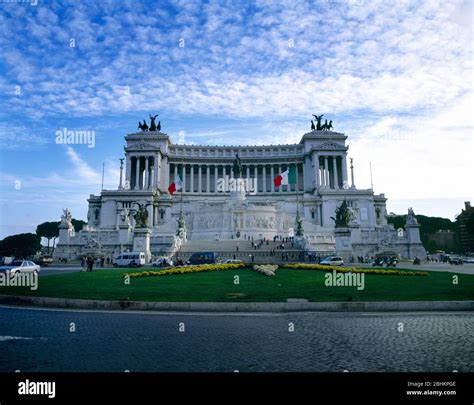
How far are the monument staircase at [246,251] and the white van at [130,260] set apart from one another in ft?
24.8

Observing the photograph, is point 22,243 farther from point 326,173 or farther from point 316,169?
point 326,173

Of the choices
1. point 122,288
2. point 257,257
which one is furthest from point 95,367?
point 257,257

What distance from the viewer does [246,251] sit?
4725 centimetres

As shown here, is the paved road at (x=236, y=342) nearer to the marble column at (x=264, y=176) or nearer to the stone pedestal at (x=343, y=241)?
the stone pedestal at (x=343, y=241)

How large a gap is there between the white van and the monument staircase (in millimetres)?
7573

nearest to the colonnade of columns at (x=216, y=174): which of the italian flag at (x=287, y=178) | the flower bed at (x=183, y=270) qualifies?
the italian flag at (x=287, y=178)

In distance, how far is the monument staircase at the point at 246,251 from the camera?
45188mm

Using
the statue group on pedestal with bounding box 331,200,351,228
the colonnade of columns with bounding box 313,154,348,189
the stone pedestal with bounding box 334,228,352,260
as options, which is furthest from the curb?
the colonnade of columns with bounding box 313,154,348,189

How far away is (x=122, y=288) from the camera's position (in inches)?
734

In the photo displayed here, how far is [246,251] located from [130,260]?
46.2ft

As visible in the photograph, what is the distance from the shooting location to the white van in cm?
4056

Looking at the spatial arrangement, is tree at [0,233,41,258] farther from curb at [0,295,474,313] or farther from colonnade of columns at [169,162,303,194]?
curb at [0,295,474,313]
